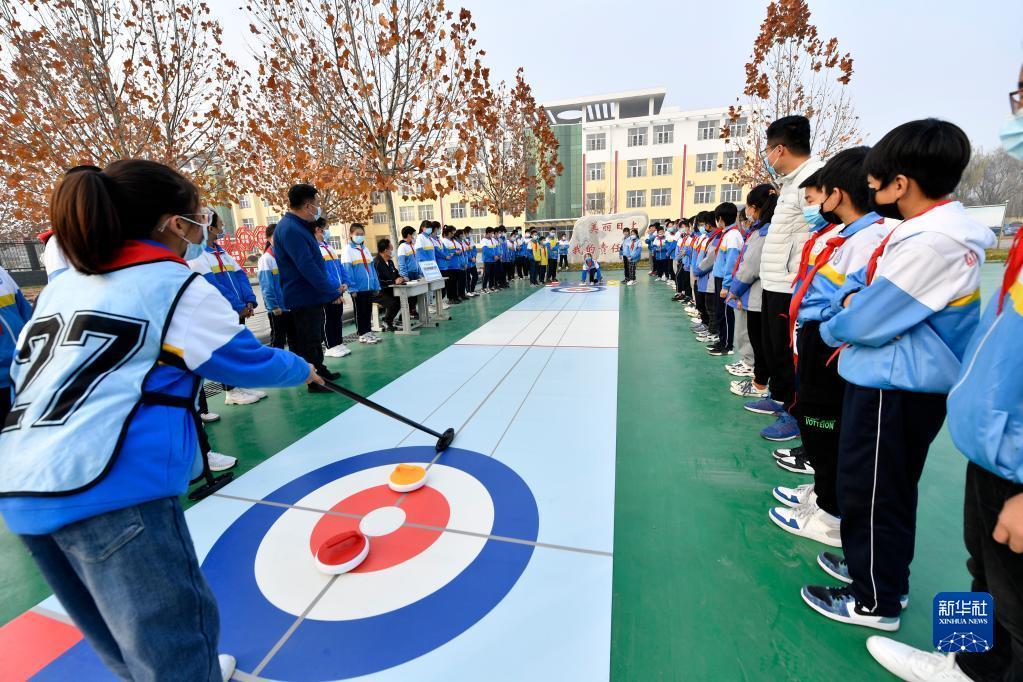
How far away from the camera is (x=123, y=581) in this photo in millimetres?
970

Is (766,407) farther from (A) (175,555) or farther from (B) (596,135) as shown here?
(B) (596,135)

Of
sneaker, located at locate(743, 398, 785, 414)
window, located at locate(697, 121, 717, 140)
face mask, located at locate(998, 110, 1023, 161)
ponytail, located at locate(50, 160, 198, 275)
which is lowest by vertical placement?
sneaker, located at locate(743, 398, 785, 414)

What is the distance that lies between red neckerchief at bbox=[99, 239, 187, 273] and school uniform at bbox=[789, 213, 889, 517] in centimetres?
230

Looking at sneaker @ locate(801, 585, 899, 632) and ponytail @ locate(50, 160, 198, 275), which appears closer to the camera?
ponytail @ locate(50, 160, 198, 275)

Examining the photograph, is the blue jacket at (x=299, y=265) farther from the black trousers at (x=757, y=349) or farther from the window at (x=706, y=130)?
the window at (x=706, y=130)

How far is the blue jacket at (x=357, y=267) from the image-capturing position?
6.18 meters

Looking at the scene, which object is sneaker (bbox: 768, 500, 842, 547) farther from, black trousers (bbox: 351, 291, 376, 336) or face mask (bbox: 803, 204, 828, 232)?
black trousers (bbox: 351, 291, 376, 336)

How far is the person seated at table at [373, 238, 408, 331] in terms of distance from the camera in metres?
7.07

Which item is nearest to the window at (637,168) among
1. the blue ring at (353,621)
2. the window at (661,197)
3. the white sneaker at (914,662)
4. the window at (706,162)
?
the window at (661,197)

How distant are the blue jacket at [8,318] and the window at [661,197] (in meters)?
33.5

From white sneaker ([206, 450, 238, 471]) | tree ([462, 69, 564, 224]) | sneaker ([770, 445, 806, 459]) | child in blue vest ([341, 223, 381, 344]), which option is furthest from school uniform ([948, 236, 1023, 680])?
tree ([462, 69, 564, 224])

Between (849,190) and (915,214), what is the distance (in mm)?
608

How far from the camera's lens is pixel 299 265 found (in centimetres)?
400

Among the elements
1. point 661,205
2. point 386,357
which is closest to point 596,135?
point 661,205
